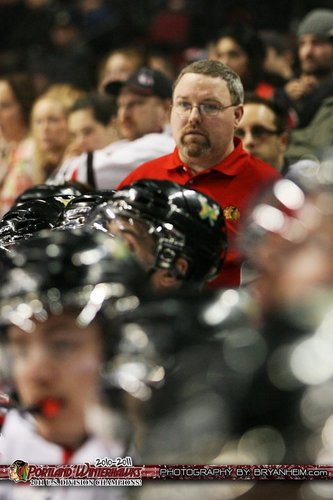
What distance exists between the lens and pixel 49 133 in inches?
252

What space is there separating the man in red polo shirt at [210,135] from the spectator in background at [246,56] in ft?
6.19

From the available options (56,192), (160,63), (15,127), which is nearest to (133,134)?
(56,192)

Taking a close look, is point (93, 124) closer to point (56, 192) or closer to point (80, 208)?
point (56, 192)

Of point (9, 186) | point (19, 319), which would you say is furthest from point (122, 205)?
point (9, 186)

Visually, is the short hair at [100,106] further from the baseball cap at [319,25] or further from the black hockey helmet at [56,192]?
the black hockey helmet at [56,192]

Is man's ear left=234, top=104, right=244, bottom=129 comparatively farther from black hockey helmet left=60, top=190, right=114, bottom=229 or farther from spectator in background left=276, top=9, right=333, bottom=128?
spectator in background left=276, top=9, right=333, bottom=128

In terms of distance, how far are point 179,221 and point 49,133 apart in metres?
3.55

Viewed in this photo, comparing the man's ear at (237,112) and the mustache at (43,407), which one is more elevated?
the mustache at (43,407)

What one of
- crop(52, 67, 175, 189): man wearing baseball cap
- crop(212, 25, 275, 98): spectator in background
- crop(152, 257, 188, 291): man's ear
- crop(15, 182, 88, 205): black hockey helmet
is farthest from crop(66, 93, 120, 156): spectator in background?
crop(152, 257, 188, 291): man's ear

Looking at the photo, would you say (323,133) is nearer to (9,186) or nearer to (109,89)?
(109,89)

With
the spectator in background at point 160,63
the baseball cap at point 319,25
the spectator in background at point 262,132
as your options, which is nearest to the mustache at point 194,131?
the spectator in background at point 262,132

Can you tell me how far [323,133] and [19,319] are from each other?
349cm

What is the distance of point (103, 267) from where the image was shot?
2.20 m

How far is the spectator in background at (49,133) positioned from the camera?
6297 millimetres
